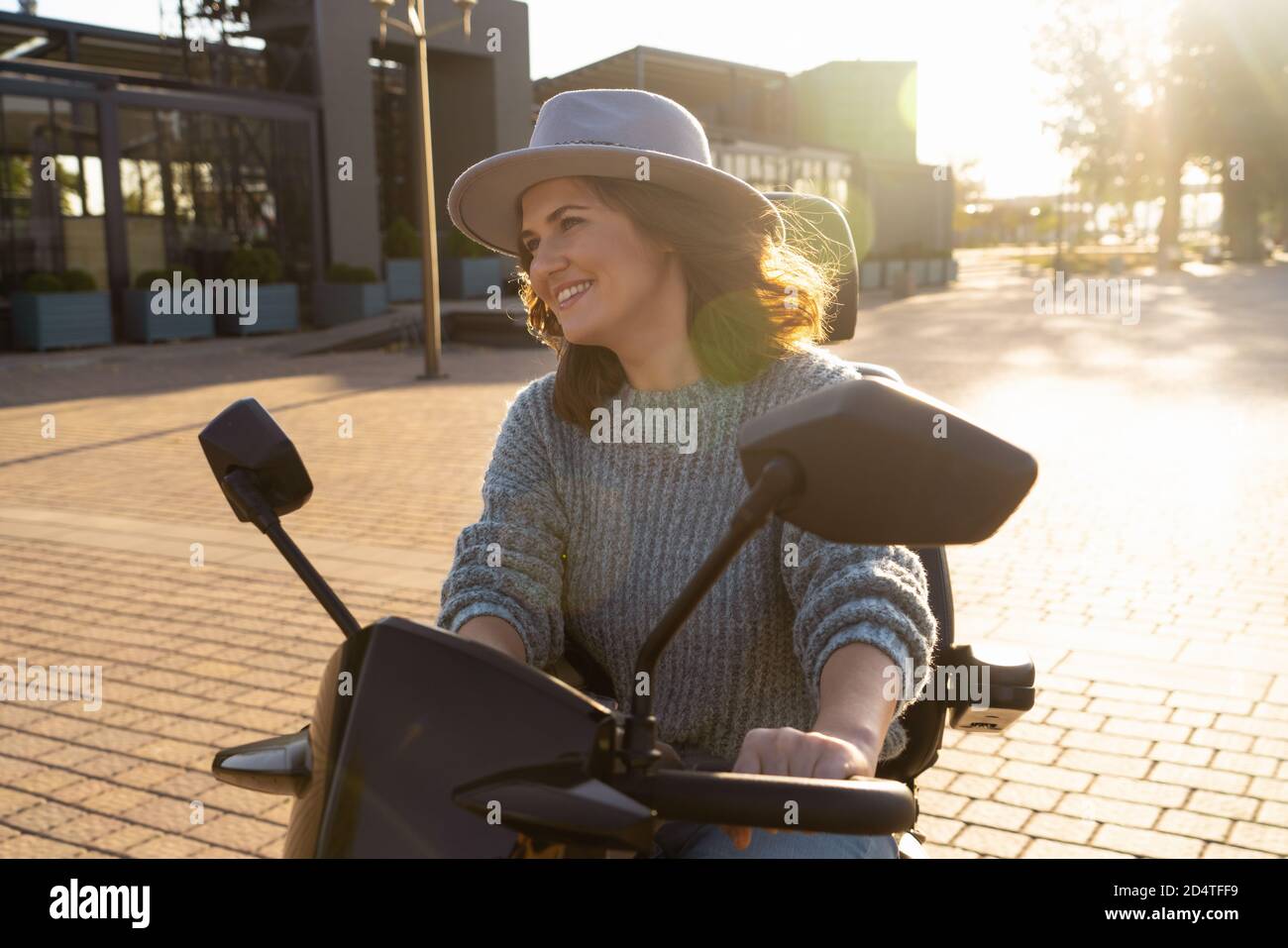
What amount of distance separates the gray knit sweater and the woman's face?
207 millimetres

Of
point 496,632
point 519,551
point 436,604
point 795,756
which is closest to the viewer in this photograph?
point 795,756

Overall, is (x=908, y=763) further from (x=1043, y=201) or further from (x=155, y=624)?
(x=1043, y=201)

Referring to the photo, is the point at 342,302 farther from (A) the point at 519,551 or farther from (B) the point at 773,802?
(B) the point at 773,802

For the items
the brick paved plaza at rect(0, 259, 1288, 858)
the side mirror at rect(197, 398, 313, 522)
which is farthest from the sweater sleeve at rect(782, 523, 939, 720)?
the brick paved plaza at rect(0, 259, 1288, 858)

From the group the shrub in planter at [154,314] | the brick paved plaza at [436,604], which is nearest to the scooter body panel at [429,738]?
the brick paved plaza at [436,604]

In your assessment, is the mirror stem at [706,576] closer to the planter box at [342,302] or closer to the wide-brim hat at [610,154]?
the wide-brim hat at [610,154]

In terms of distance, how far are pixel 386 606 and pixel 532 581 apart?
Result: 4.17 metres

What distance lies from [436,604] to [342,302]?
69.4ft

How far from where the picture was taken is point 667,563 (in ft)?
6.89

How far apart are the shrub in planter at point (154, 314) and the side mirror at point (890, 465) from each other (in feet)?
76.1

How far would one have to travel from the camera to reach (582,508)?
7.34 ft

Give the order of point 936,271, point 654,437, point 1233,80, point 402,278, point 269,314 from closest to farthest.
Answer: point 654,437
point 269,314
point 402,278
point 936,271
point 1233,80

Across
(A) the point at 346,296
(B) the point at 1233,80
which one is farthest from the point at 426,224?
(B) the point at 1233,80

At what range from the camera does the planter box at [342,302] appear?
26141 mm
